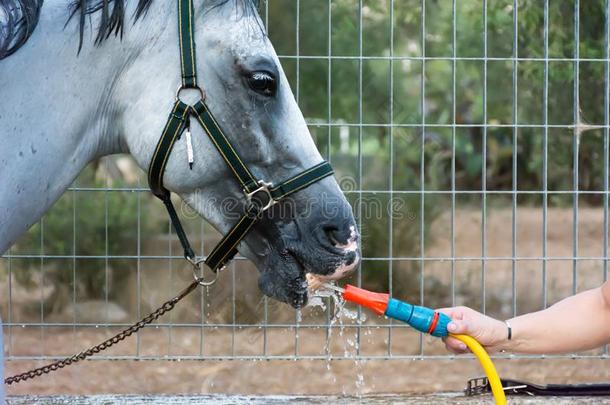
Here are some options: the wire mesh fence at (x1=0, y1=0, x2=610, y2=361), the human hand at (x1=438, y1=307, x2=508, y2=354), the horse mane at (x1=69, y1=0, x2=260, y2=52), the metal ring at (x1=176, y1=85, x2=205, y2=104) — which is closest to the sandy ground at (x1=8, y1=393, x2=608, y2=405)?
the wire mesh fence at (x1=0, y1=0, x2=610, y2=361)

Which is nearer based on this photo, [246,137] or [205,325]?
[246,137]

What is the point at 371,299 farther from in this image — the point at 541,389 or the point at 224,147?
the point at 541,389

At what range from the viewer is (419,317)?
2.00 m

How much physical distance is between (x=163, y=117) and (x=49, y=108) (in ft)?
0.77

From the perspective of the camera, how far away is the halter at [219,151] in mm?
1972

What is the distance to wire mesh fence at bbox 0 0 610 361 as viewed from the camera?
13.8 feet

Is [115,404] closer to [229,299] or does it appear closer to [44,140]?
[229,299]

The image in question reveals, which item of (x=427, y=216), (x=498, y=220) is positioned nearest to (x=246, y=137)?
(x=427, y=216)

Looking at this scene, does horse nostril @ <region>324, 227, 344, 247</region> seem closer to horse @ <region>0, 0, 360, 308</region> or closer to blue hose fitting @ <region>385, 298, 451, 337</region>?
horse @ <region>0, 0, 360, 308</region>

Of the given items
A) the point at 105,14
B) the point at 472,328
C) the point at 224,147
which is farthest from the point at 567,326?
the point at 105,14

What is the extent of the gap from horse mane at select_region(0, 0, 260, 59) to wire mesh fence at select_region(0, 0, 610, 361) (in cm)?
182

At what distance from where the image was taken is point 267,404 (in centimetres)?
311

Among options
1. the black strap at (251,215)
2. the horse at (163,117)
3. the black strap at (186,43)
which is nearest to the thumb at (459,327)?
the horse at (163,117)

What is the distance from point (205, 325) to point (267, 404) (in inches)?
17.7
